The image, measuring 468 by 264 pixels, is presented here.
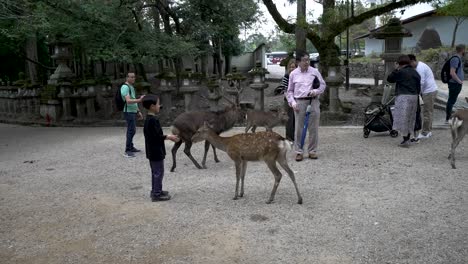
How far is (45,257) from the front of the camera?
4672 mm

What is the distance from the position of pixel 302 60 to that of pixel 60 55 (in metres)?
9.77

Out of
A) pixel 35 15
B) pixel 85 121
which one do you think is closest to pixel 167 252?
pixel 35 15

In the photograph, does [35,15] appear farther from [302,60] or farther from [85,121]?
[302,60]

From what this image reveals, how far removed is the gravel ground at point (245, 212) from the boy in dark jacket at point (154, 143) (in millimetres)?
284

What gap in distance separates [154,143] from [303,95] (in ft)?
9.97

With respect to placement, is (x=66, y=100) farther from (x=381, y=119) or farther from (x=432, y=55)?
(x=432, y=55)

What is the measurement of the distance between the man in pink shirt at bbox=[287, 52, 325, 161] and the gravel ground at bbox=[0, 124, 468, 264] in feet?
1.27

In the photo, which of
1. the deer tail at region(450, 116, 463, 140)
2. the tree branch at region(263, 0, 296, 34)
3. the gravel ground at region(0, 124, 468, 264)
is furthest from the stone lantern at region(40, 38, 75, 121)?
the deer tail at region(450, 116, 463, 140)

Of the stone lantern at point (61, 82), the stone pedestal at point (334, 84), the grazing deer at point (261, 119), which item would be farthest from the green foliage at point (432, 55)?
the stone lantern at point (61, 82)

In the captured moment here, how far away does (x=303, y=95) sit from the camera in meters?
7.95

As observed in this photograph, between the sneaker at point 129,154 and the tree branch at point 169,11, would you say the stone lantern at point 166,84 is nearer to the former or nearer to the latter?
the tree branch at point 169,11

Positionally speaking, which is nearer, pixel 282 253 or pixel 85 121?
pixel 282 253

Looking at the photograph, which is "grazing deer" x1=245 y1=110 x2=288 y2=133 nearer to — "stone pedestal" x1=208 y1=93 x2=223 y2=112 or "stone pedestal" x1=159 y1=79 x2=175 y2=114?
"stone pedestal" x1=208 y1=93 x2=223 y2=112

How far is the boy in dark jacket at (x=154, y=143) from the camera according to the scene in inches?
241
